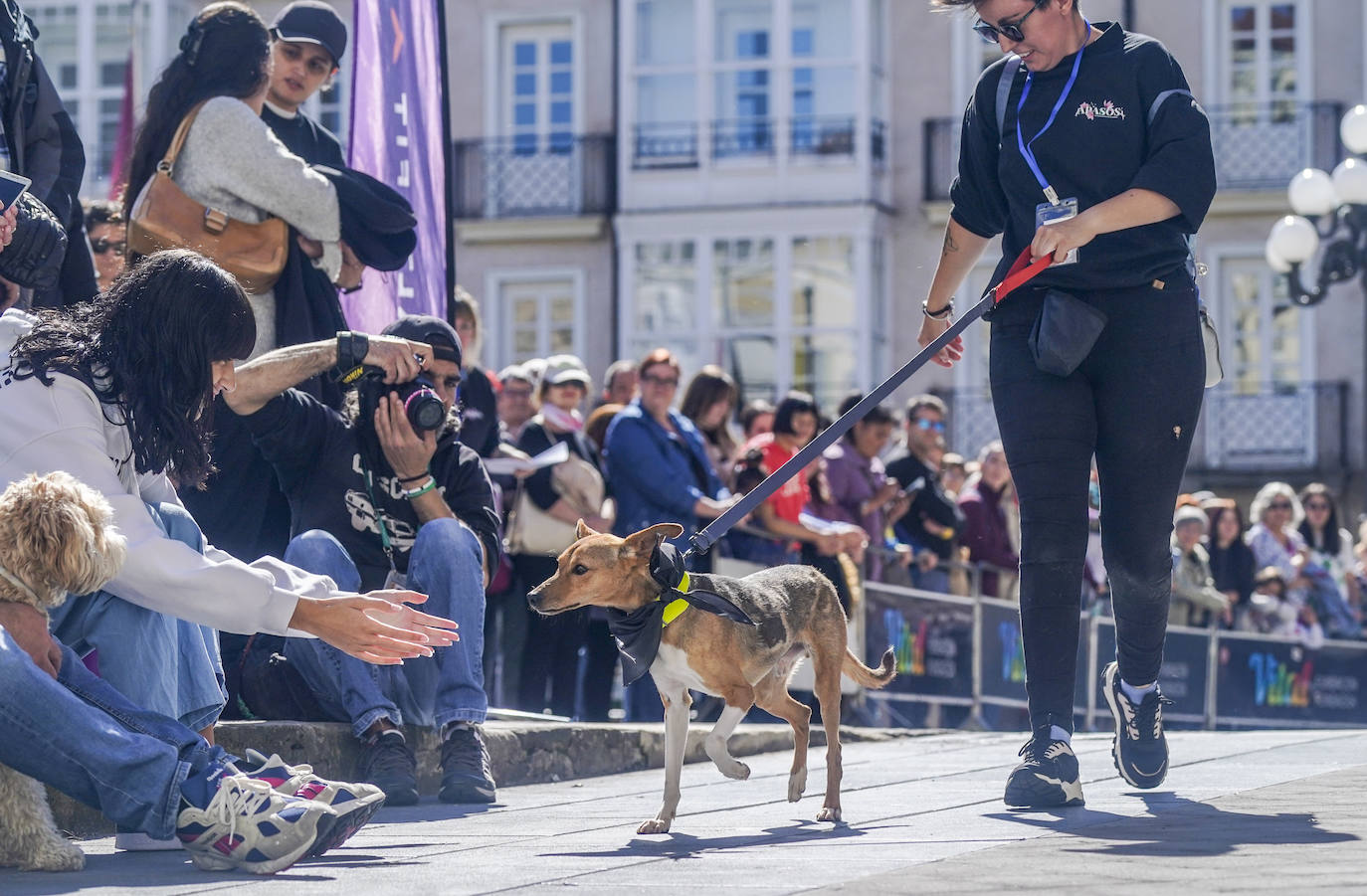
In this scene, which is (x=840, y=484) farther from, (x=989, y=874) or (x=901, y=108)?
(x=901, y=108)

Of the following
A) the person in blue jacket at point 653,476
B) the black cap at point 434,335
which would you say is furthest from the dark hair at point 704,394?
the black cap at point 434,335

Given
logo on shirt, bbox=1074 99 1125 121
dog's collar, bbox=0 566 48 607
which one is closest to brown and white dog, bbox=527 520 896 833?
logo on shirt, bbox=1074 99 1125 121

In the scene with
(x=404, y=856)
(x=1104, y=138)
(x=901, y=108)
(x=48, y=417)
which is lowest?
(x=404, y=856)

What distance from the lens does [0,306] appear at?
6648mm

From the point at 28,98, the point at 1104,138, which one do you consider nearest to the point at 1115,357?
the point at 1104,138

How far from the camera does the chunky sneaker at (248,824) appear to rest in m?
4.55

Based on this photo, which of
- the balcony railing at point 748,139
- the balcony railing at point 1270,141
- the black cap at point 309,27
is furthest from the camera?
the balcony railing at point 748,139

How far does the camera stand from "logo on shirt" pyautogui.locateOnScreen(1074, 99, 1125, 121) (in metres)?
5.85

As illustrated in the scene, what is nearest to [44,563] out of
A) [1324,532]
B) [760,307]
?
[1324,532]

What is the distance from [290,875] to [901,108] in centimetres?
2683

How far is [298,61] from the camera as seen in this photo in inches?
313

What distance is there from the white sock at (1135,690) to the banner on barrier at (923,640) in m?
6.11

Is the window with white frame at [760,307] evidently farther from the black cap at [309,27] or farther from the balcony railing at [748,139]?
the black cap at [309,27]

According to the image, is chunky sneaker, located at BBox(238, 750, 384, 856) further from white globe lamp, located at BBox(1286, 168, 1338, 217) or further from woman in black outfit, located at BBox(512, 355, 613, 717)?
white globe lamp, located at BBox(1286, 168, 1338, 217)
